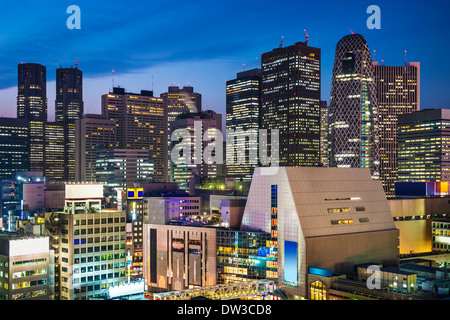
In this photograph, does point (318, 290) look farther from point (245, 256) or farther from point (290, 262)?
point (245, 256)

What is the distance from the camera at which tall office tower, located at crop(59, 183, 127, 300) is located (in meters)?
72.7

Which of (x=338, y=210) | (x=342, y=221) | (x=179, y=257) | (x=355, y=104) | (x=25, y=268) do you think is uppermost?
(x=355, y=104)

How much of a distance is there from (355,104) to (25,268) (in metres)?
135

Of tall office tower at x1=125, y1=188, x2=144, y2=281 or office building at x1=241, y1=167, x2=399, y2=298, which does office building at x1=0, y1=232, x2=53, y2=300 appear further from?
tall office tower at x1=125, y1=188, x2=144, y2=281

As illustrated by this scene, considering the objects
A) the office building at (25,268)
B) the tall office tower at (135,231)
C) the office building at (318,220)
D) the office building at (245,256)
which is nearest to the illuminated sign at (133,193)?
the tall office tower at (135,231)

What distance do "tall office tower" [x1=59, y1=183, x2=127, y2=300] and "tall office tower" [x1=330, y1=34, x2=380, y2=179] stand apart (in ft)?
373

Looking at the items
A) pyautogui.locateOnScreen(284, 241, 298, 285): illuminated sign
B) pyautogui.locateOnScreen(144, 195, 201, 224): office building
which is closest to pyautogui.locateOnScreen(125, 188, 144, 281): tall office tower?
pyautogui.locateOnScreen(144, 195, 201, 224): office building

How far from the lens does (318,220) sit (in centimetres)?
7944

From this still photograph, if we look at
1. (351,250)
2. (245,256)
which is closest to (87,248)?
(245,256)

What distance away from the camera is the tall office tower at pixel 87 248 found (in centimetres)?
7269

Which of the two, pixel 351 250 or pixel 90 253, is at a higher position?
pixel 90 253

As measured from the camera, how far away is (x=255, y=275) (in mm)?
80312
